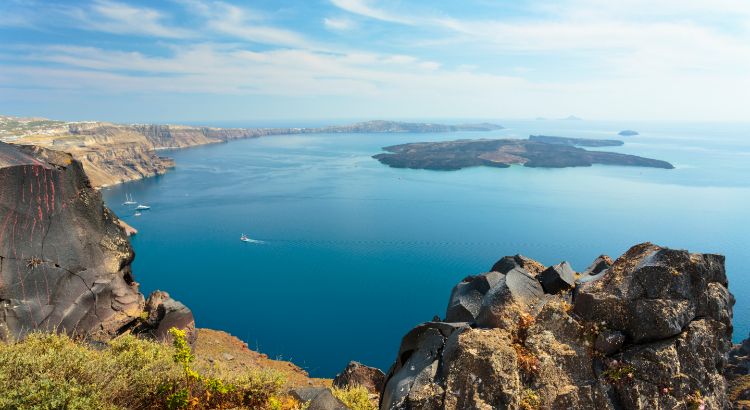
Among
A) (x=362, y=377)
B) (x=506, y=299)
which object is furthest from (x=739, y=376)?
(x=506, y=299)

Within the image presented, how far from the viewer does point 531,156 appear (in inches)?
6457

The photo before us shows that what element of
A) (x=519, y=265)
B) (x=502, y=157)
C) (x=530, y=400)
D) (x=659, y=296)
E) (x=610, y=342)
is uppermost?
(x=659, y=296)

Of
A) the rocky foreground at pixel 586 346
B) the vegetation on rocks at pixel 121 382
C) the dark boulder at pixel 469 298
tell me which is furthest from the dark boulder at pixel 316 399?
the dark boulder at pixel 469 298

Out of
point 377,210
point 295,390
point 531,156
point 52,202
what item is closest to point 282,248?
point 377,210

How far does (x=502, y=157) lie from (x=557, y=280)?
162154 millimetres

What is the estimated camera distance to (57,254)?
13820 mm

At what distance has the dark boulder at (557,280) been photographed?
9.48 m

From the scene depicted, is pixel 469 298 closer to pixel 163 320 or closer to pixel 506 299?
pixel 506 299

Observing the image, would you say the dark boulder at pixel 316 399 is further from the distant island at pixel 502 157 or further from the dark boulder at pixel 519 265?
the distant island at pixel 502 157

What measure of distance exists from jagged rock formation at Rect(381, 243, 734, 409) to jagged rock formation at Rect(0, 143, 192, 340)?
11.8 metres

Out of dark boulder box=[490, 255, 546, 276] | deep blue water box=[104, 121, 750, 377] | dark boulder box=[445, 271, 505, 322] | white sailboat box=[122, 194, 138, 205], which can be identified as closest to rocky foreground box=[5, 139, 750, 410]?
dark boulder box=[445, 271, 505, 322]

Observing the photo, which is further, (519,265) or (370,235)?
(370,235)

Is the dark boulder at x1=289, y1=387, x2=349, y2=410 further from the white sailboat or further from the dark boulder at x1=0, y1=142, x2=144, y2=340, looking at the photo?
the white sailboat

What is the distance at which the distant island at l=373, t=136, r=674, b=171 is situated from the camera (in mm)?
150375
